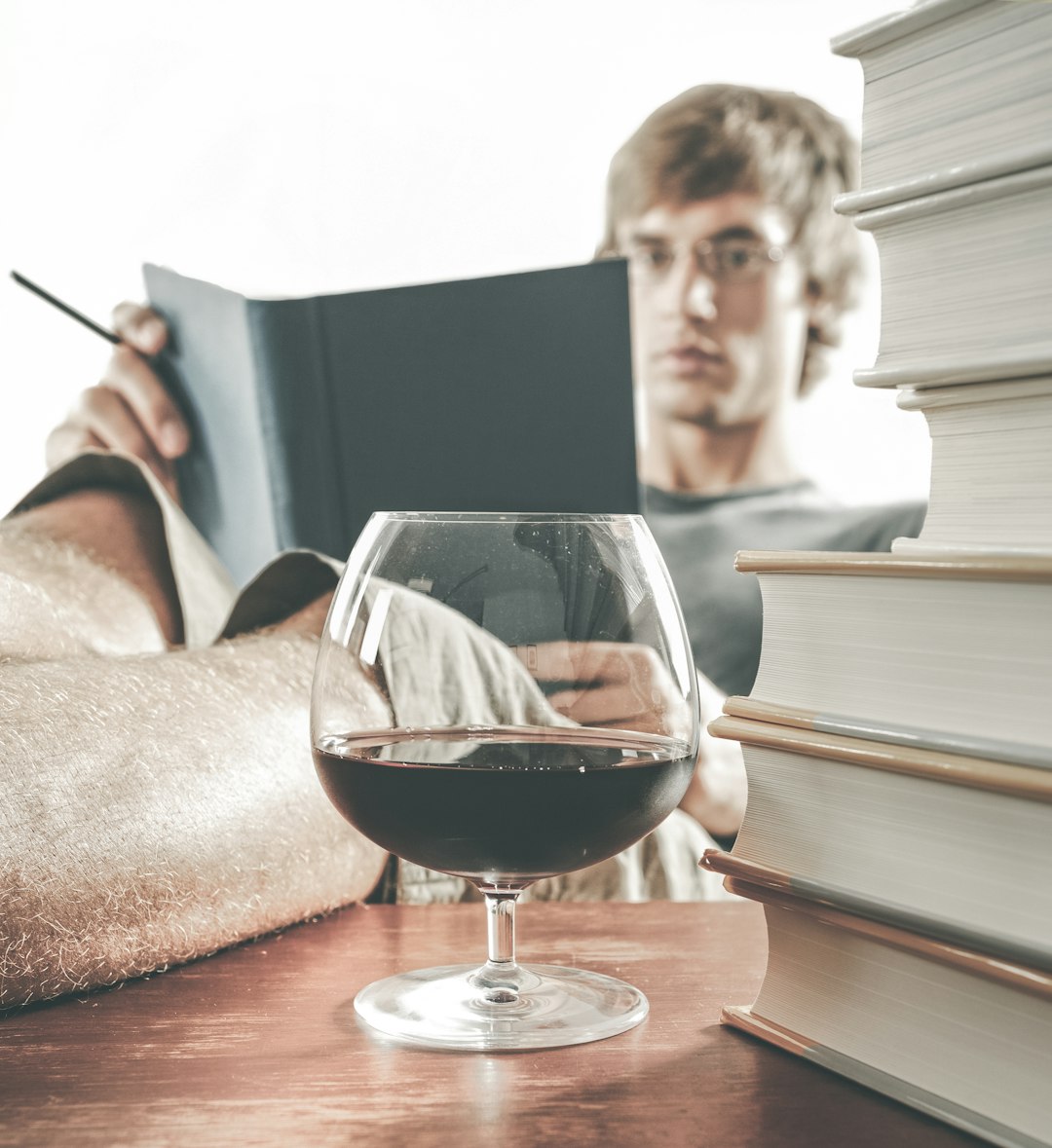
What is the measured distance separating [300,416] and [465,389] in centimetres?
22

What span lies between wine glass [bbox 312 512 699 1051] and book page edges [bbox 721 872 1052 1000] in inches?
1.7

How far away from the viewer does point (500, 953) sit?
0.45 m

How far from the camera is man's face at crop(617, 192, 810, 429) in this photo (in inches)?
81.7

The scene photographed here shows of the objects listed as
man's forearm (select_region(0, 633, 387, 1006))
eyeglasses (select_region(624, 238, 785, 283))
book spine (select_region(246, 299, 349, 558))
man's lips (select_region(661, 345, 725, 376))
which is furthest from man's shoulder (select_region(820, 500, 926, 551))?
man's forearm (select_region(0, 633, 387, 1006))

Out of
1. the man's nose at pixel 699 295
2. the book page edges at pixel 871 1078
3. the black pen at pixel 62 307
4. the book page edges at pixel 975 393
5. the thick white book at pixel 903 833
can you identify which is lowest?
the book page edges at pixel 871 1078

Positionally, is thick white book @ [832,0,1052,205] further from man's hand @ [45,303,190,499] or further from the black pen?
man's hand @ [45,303,190,499]

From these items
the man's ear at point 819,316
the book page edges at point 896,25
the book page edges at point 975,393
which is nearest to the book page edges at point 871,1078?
the book page edges at point 975,393

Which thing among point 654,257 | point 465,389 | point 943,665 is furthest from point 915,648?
point 654,257

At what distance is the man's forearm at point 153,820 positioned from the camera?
48 cm

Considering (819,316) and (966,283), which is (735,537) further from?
(966,283)

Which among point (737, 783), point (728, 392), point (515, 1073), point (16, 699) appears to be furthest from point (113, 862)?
point (728, 392)

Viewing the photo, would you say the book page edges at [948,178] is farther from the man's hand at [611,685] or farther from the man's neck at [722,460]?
the man's neck at [722,460]

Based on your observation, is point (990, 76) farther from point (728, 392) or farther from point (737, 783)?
point (728, 392)

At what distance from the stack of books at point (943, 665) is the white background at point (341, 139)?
1739 millimetres
